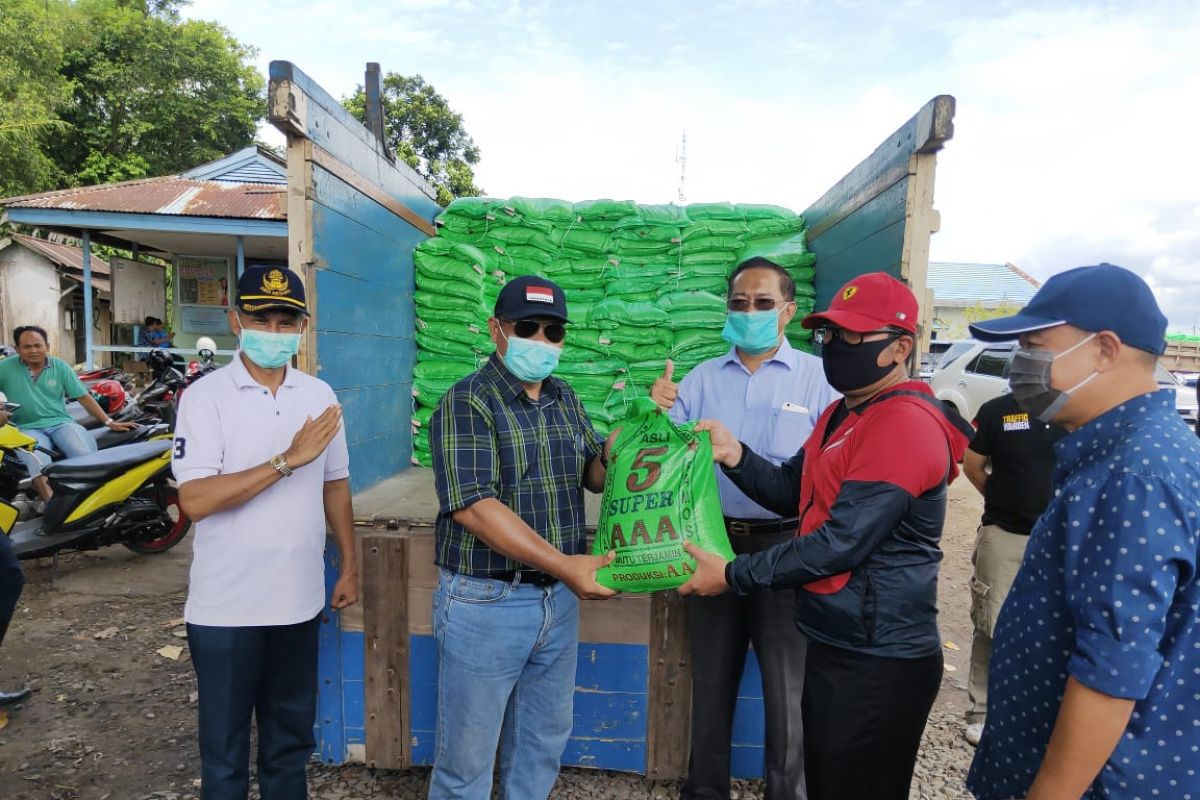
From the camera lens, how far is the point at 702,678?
226 cm

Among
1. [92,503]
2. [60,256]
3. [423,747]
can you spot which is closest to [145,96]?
[60,256]

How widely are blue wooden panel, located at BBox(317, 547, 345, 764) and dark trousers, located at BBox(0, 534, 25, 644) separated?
1.25m

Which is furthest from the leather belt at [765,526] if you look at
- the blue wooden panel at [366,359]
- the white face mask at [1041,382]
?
the blue wooden panel at [366,359]

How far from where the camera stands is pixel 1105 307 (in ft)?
3.67

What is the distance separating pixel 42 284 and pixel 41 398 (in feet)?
53.3

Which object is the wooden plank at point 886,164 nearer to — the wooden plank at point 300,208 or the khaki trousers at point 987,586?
the khaki trousers at point 987,586

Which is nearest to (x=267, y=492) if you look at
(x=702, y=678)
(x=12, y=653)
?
(x=702, y=678)

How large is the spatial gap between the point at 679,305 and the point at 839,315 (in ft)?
6.21

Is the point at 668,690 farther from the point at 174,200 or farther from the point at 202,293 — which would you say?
the point at 202,293

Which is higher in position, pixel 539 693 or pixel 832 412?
pixel 832 412

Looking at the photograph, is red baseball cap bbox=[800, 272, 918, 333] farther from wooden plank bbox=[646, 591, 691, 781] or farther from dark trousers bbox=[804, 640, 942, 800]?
wooden plank bbox=[646, 591, 691, 781]

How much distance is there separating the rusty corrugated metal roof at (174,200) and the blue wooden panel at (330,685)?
271 inches

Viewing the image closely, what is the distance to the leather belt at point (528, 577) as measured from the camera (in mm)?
1758

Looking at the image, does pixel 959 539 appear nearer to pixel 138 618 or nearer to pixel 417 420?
pixel 417 420
